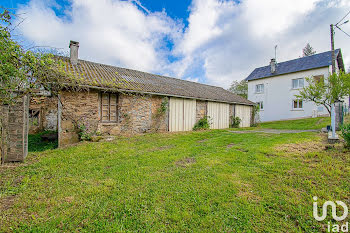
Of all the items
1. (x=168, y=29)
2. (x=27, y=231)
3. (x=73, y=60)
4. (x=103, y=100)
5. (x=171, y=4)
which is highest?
(x=171, y=4)

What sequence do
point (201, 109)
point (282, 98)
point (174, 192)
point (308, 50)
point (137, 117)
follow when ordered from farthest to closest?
point (308, 50)
point (282, 98)
point (201, 109)
point (137, 117)
point (174, 192)

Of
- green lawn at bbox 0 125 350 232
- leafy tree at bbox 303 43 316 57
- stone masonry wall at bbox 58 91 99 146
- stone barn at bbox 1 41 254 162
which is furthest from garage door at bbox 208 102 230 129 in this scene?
leafy tree at bbox 303 43 316 57

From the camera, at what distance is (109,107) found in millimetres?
8172

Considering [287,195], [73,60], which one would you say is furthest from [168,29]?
[287,195]

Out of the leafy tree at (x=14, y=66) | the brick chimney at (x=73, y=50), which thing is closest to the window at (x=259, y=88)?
the brick chimney at (x=73, y=50)

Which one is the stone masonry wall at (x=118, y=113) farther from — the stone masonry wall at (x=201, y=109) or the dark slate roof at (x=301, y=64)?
the dark slate roof at (x=301, y=64)

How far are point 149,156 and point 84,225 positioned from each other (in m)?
3.12

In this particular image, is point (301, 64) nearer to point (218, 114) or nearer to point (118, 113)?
point (218, 114)

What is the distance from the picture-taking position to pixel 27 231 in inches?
78.1

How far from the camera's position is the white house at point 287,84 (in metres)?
16.6

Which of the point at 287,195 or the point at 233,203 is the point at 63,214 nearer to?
the point at 233,203

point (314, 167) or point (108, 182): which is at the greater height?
point (314, 167)

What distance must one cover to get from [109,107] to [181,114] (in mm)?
4802

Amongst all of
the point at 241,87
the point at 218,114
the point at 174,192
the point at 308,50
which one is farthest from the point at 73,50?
the point at 308,50
